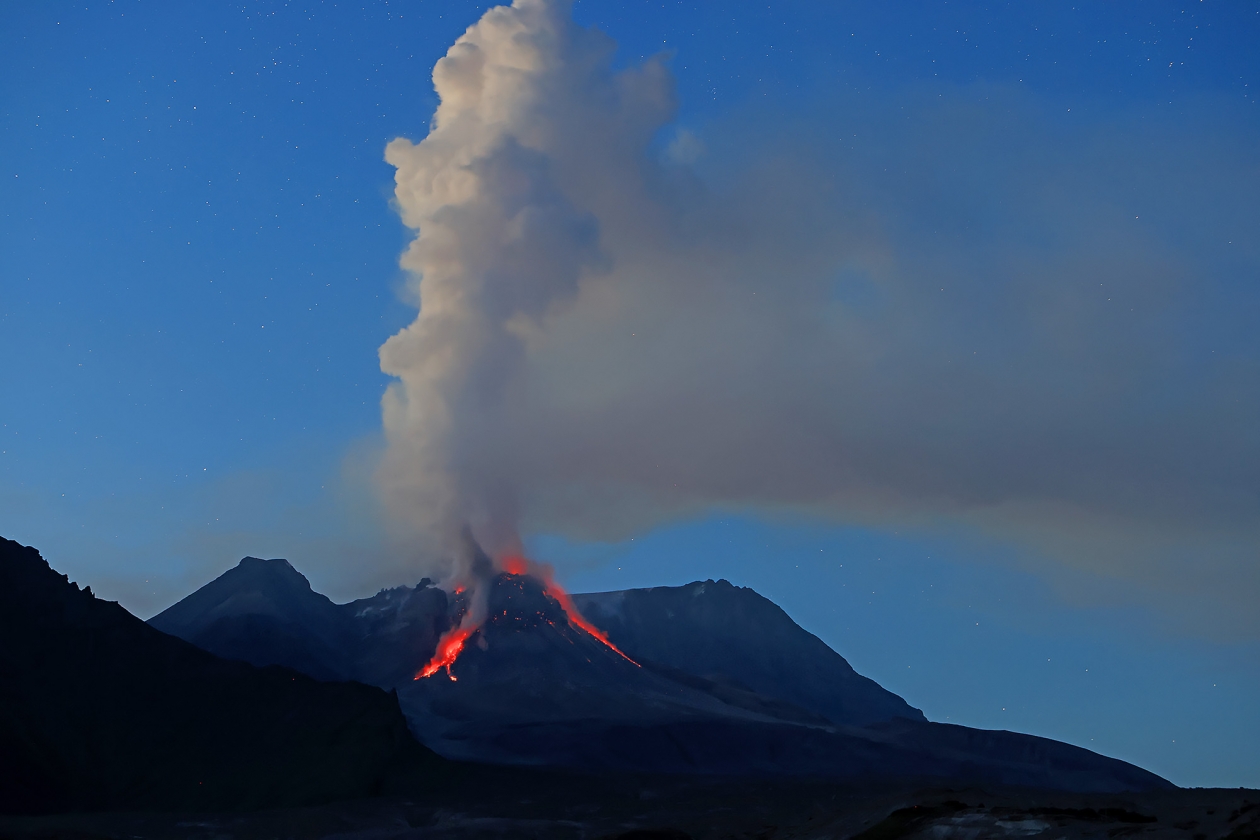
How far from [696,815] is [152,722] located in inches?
2014

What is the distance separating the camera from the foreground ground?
41.8 m

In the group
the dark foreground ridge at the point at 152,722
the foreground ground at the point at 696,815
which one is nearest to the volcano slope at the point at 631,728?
the dark foreground ridge at the point at 152,722

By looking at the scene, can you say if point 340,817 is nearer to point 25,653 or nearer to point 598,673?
point 25,653

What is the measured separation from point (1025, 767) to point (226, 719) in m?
105

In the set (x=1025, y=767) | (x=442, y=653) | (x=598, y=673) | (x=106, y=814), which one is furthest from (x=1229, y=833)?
(x=442, y=653)

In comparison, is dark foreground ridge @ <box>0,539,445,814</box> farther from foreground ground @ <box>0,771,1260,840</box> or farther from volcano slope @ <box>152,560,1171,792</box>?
volcano slope @ <box>152,560,1171,792</box>

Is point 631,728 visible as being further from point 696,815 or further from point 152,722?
point 152,722

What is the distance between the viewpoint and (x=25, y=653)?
365ft

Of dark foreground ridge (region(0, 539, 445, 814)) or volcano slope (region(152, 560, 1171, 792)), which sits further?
volcano slope (region(152, 560, 1171, 792))

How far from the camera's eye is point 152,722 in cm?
11275

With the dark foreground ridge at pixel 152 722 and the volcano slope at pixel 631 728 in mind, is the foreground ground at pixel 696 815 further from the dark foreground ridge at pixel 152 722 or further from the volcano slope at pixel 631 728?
the volcano slope at pixel 631 728

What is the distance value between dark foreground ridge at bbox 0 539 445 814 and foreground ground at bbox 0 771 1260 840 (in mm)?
9628

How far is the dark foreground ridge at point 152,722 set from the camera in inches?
3976

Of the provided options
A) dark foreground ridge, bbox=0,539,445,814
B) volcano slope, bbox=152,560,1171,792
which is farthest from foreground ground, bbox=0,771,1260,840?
volcano slope, bbox=152,560,1171,792
